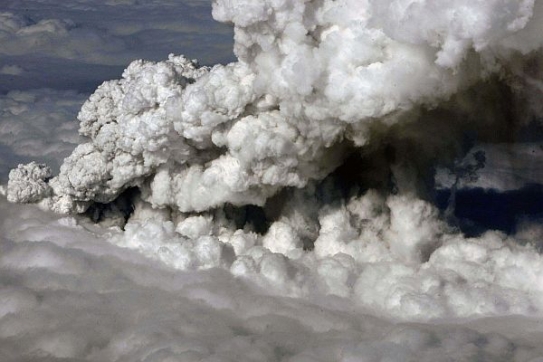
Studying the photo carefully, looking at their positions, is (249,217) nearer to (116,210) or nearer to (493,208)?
(116,210)

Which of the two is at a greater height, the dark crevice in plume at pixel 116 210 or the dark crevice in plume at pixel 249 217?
the dark crevice in plume at pixel 249 217

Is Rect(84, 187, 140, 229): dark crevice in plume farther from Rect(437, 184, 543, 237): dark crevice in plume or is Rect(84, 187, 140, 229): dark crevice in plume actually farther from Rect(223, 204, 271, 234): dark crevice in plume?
Rect(437, 184, 543, 237): dark crevice in plume

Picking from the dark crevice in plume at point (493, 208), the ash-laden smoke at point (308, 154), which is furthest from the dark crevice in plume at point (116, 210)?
the dark crevice in plume at point (493, 208)

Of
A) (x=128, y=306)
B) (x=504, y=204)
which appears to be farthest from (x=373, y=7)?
(x=504, y=204)

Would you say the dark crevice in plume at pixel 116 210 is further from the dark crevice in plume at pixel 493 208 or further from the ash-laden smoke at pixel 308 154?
the dark crevice in plume at pixel 493 208

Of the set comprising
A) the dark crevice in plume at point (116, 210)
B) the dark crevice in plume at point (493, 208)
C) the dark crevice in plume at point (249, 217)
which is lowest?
the dark crevice in plume at point (116, 210)

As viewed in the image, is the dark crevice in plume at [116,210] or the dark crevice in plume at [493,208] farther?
the dark crevice in plume at [116,210]

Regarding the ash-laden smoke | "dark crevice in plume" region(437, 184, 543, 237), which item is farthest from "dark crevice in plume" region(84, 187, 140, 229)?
"dark crevice in plume" region(437, 184, 543, 237)

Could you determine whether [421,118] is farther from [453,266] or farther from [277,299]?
[277,299]

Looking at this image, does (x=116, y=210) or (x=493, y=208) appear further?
(x=493, y=208)

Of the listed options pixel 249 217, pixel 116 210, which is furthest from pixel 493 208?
pixel 116 210

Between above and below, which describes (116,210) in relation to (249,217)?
below
